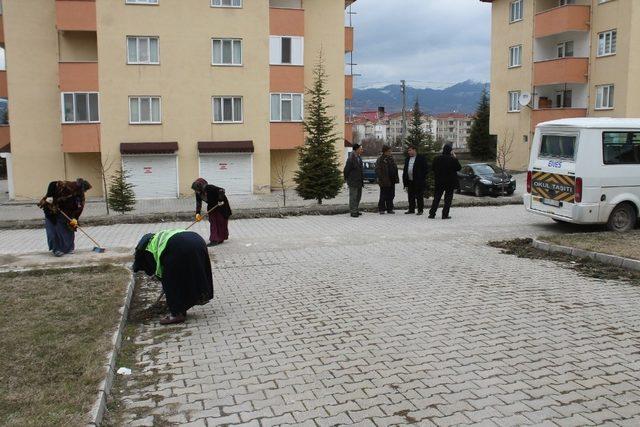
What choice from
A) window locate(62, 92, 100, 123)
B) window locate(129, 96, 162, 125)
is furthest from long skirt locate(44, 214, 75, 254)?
window locate(62, 92, 100, 123)

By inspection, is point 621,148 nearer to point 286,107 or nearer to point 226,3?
point 286,107

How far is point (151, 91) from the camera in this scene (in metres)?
31.4

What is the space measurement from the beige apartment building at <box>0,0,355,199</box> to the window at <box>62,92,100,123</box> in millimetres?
49

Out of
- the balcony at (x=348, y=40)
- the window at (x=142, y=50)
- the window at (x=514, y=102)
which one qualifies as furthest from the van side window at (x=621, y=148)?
the window at (x=514, y=102)

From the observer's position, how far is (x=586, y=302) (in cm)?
814

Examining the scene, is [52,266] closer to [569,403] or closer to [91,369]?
[91,369]

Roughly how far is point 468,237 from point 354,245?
260cm

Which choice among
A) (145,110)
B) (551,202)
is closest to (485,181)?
(551,202)

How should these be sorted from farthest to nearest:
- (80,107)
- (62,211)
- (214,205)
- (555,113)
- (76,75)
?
(555,113), (80,107), (76,75), (214,205), (62,211)

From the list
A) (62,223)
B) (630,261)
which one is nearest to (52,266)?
(62,223)

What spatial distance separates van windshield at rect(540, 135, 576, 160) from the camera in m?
13.8

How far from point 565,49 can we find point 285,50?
1812 cm

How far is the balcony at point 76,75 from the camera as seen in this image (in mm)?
30609

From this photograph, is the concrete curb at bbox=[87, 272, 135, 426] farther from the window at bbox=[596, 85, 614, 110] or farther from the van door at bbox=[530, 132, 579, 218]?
the window at bbox=[596, 85, 614, 110]
